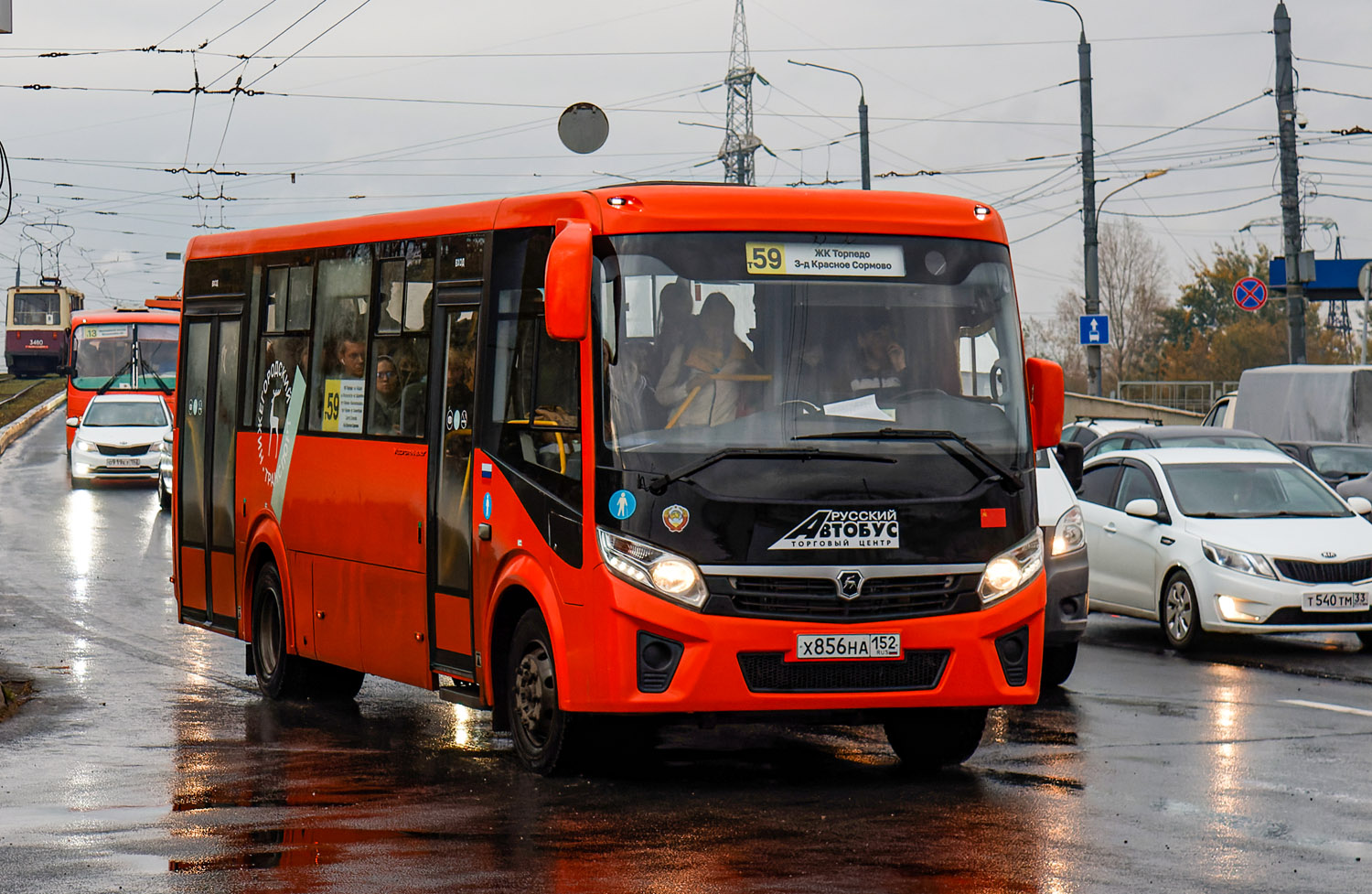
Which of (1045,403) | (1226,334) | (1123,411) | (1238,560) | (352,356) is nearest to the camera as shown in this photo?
(1045,403)

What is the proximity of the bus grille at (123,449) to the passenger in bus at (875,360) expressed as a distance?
92.0 feet

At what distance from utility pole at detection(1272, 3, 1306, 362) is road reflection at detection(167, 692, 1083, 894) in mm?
21884

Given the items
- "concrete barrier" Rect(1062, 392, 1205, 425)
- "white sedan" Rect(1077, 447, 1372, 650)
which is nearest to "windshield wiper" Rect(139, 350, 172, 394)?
"concrete barrier" Rect(1062, 392, 1205, 425)

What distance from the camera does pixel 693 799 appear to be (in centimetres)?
852

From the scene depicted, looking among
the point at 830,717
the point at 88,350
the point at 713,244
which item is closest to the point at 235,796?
the point at 830,717

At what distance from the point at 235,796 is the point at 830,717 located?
259 centimetres

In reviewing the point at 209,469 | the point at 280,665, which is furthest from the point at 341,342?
the point at 209,469

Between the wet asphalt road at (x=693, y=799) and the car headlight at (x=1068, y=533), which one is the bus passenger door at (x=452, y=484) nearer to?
the wet asphalt road at (x=693, y=799)

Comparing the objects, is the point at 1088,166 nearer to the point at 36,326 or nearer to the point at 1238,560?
the point at 1238,560

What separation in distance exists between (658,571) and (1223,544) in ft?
25.7

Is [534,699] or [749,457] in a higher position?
[749,457]

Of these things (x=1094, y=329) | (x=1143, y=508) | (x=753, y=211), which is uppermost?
(x=1094, y=329)

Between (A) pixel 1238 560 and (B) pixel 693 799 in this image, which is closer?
(B) pixel 693 799

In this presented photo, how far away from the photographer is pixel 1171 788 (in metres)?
8.76
